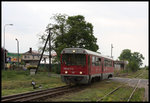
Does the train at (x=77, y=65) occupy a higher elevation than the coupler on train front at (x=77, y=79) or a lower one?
higher

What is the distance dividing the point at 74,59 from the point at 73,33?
2120 cm

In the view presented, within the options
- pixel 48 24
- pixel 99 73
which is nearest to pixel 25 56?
pixel 48 24

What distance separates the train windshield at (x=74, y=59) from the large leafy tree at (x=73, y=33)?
1992cm

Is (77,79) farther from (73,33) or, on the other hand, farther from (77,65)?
(73,33)

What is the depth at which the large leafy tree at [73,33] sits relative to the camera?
1523 inches

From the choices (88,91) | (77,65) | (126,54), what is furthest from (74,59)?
(126,54)

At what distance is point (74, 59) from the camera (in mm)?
18047

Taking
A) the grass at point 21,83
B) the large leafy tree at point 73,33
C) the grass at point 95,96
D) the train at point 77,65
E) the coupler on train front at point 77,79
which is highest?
the large leafy tree at point 73,33

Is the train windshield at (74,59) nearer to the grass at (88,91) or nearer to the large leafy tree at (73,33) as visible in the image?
the grass at (88,91)

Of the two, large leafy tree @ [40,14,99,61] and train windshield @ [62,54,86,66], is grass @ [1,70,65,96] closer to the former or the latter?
train windshield @ [62,54,86,66]

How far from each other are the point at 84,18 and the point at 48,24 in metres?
6.76

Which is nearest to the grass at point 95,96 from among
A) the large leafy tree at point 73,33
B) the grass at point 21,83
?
the grass at point 21,83

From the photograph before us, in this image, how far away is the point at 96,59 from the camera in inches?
816

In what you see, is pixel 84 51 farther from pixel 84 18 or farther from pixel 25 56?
pixel 25 56
